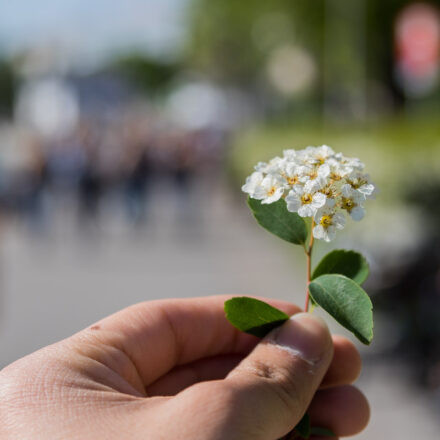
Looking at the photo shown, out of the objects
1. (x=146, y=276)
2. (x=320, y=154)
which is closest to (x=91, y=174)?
(x=146, y=276)

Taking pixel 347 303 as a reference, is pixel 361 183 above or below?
above

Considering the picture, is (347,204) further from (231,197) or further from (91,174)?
(231,197)

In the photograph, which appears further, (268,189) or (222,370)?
(222,370)

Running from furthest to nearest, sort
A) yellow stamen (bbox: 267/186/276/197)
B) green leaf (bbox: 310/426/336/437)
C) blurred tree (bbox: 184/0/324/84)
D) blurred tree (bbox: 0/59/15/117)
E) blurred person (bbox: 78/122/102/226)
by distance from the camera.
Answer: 1. blurred tree (bbox: 0/59/15/117)
2. blurred tree (bbox: 184/0/324/84)
3. blurred person (bbox: 78/122/102/226)
4. green leaf (bbox: 310/426/336/437)
5. yellow stamen (bbox: 267/186/276/197)

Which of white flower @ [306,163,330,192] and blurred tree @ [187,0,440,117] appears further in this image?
blurred tree @ [187,0,440,117]

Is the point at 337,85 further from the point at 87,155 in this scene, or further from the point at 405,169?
the point at 405,169

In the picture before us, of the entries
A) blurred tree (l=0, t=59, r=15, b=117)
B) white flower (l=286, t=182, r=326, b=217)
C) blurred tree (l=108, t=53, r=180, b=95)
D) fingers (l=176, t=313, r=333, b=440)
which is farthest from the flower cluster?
blurred tree (l=108, t=53, r=180, b=95)

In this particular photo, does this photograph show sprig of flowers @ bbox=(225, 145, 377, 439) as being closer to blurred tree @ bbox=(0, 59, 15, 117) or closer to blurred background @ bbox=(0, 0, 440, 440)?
blurred background @ bbox=(0, 0, 440, 440)

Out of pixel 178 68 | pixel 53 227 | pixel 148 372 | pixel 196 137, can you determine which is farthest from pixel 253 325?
pixel 178 68
